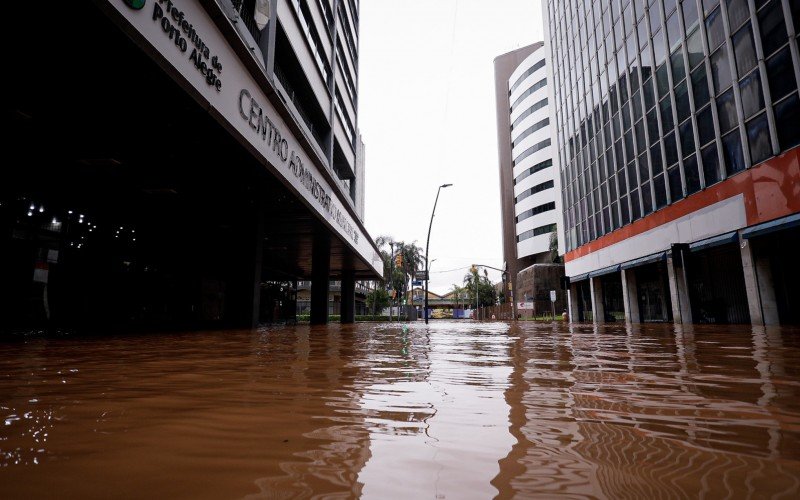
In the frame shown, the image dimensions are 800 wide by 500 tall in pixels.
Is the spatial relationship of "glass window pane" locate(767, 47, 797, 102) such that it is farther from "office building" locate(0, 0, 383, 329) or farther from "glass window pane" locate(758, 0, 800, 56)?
"office building" locate(0, 0, 383, 329)

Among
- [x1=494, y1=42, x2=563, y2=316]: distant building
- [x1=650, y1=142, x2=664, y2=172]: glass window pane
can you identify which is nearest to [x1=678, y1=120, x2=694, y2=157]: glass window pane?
[x1=650, y1=142, x2=664, y2=172]: glass window pane

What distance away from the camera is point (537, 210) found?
58.2 m

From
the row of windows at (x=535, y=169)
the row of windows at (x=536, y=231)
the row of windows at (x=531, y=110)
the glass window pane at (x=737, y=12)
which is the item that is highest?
the row of windows at (x=531, y=110)

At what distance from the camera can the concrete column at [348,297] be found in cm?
2772

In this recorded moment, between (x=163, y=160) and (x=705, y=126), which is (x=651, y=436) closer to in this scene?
(x=163, y=160)

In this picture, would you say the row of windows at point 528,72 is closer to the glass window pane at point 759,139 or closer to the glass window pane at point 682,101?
the glass window pane at point 682,101

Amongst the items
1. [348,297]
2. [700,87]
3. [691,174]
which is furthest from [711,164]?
[348,297]

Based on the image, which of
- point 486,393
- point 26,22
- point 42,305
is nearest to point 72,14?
point 26,22

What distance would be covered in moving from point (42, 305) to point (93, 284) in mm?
1822

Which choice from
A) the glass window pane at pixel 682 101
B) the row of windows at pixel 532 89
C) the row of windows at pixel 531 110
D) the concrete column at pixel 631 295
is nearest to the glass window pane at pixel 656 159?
the glass window pane at pixel 682 101

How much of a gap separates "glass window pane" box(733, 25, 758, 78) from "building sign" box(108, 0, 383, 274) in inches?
555

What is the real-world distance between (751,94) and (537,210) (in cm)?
4519

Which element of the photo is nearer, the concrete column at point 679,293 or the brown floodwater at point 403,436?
the brown floodwater at point 403,436

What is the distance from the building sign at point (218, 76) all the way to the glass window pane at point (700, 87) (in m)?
14.6
